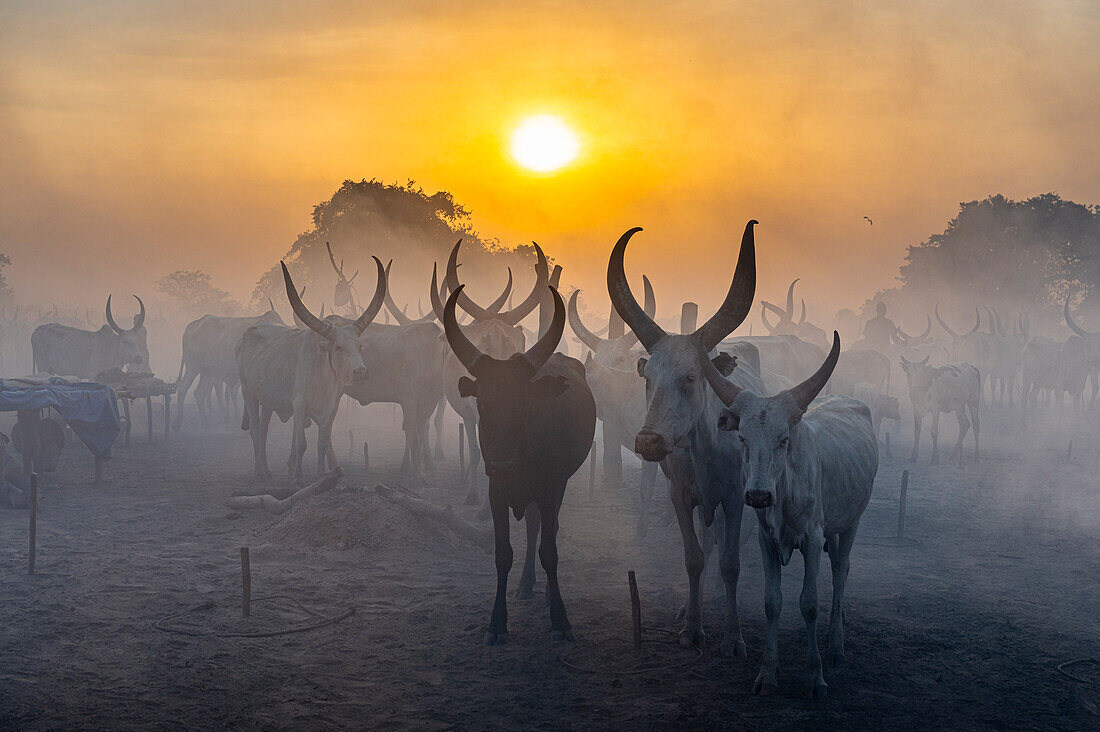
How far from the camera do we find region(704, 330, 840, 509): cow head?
560 centimetres

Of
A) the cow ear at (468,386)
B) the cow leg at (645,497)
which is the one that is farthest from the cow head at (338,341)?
the cow ear at (468,386)

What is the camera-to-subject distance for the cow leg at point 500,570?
703 centimetres

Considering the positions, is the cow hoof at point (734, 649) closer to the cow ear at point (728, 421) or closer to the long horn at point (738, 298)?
the cow ear at point (728, 421)

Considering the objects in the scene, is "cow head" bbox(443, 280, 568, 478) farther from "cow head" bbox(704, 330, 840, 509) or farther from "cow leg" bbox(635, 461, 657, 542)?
"cow leg" bbox(635, 461, 657, 542)

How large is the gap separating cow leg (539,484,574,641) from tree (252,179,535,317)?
4037 centimetres

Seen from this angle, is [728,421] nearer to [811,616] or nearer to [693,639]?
[811,616]

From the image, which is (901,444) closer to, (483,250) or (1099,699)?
(1099,699)

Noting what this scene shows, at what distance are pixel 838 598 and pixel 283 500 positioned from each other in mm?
7847

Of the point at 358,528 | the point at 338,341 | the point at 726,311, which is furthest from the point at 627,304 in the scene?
the point at 338,341

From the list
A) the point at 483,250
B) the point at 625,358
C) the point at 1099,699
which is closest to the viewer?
the point at 1099,699

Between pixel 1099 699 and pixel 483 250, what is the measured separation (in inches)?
1843

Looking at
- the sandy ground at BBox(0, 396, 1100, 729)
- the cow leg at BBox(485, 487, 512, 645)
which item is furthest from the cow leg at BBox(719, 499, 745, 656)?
the cow leg at BBox(485, 487, 512, 645)

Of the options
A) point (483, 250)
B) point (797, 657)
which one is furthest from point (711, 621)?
point (483, 250)

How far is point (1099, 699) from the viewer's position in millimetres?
5984
